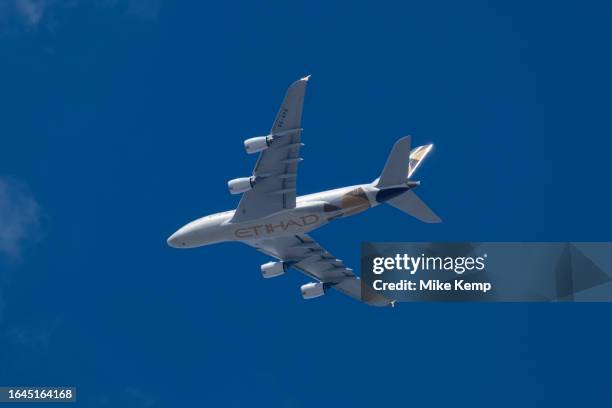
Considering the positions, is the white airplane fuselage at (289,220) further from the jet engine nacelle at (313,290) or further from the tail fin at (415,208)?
the jet engine nacelle at (313,290)

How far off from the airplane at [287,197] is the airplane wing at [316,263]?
9.18ft

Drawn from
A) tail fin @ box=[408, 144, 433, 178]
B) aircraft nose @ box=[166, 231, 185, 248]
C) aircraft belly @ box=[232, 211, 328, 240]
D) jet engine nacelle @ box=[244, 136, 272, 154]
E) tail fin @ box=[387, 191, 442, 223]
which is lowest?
tail fin @ box=[387, 191, 442, 223]

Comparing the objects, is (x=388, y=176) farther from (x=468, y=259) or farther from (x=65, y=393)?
(x=65, y=393)

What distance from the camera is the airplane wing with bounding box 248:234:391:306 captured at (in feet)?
314

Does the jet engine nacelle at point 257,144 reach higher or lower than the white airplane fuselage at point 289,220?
higher

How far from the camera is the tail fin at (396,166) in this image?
80.2 meters

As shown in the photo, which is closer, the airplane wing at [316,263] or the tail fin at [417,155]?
the tail fin at [417,155]

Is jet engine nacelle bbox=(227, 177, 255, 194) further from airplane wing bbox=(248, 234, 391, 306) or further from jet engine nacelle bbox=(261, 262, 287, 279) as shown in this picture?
jet engine nacelle bbox=(261, 262, 287, 279)

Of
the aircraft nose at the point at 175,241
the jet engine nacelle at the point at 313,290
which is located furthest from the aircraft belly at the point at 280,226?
the jet engine nacelle at the point at 313,290

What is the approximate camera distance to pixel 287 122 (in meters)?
79.4

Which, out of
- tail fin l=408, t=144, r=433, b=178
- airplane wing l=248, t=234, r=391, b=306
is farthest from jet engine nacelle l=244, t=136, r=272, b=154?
tail fin l=408, t=144, r=433, b=178

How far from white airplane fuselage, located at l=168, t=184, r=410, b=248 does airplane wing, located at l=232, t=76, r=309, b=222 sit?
2.40 feet

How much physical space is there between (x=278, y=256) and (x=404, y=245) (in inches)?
702

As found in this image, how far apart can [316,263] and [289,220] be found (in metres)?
12.2
